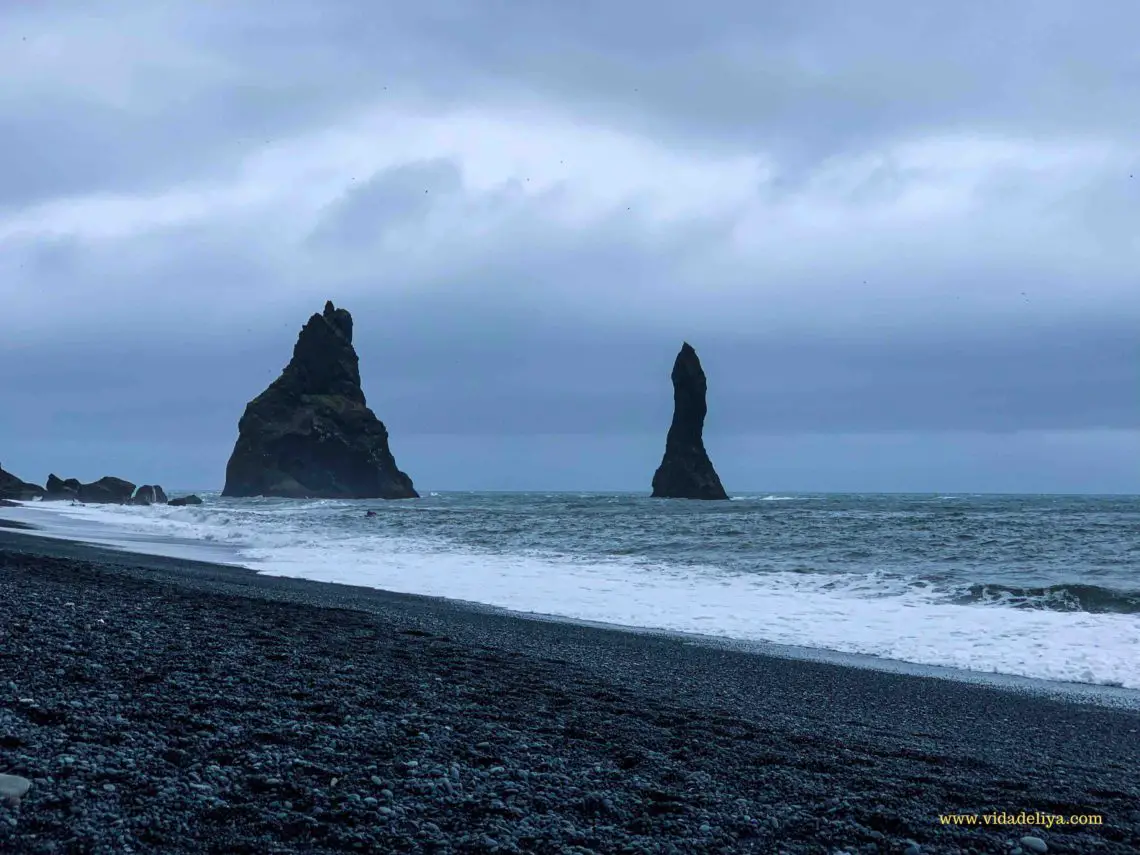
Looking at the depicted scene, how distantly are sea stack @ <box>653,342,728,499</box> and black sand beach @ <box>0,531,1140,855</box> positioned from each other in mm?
111457

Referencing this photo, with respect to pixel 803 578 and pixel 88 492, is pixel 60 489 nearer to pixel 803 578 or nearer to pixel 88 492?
pixel 88 492

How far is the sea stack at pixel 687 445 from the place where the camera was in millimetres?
120938

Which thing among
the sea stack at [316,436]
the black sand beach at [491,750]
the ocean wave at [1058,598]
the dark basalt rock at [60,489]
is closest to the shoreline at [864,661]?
the black sand beach at [491,750]

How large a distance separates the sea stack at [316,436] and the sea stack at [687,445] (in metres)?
37.3

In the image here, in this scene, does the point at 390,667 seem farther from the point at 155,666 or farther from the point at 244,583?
the point at 244,583

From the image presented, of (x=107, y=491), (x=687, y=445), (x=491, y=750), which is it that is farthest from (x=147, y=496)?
(x=491, y=750)

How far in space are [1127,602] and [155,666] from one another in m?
16.4

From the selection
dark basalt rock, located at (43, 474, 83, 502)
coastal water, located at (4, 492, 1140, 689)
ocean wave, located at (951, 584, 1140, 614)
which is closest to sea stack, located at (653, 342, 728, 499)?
dark basalt rock, located at (43, 474, 83, 502)

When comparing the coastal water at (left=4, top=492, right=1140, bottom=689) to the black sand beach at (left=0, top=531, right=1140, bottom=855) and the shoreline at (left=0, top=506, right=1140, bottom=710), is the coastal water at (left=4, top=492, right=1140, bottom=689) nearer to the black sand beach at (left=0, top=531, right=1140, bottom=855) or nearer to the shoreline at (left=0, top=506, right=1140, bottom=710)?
the shoreline at (left=0, top=506, right=1140, bottom=710)

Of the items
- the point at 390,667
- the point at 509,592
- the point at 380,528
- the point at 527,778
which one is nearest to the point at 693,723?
the point at 527,778

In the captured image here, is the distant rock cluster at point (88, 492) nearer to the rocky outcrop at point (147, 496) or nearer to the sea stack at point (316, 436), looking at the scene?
the rocky outcrop at point (147, 496)

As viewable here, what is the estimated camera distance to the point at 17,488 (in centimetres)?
8956

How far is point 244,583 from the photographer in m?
16.5

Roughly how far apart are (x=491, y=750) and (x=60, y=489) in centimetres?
10397
